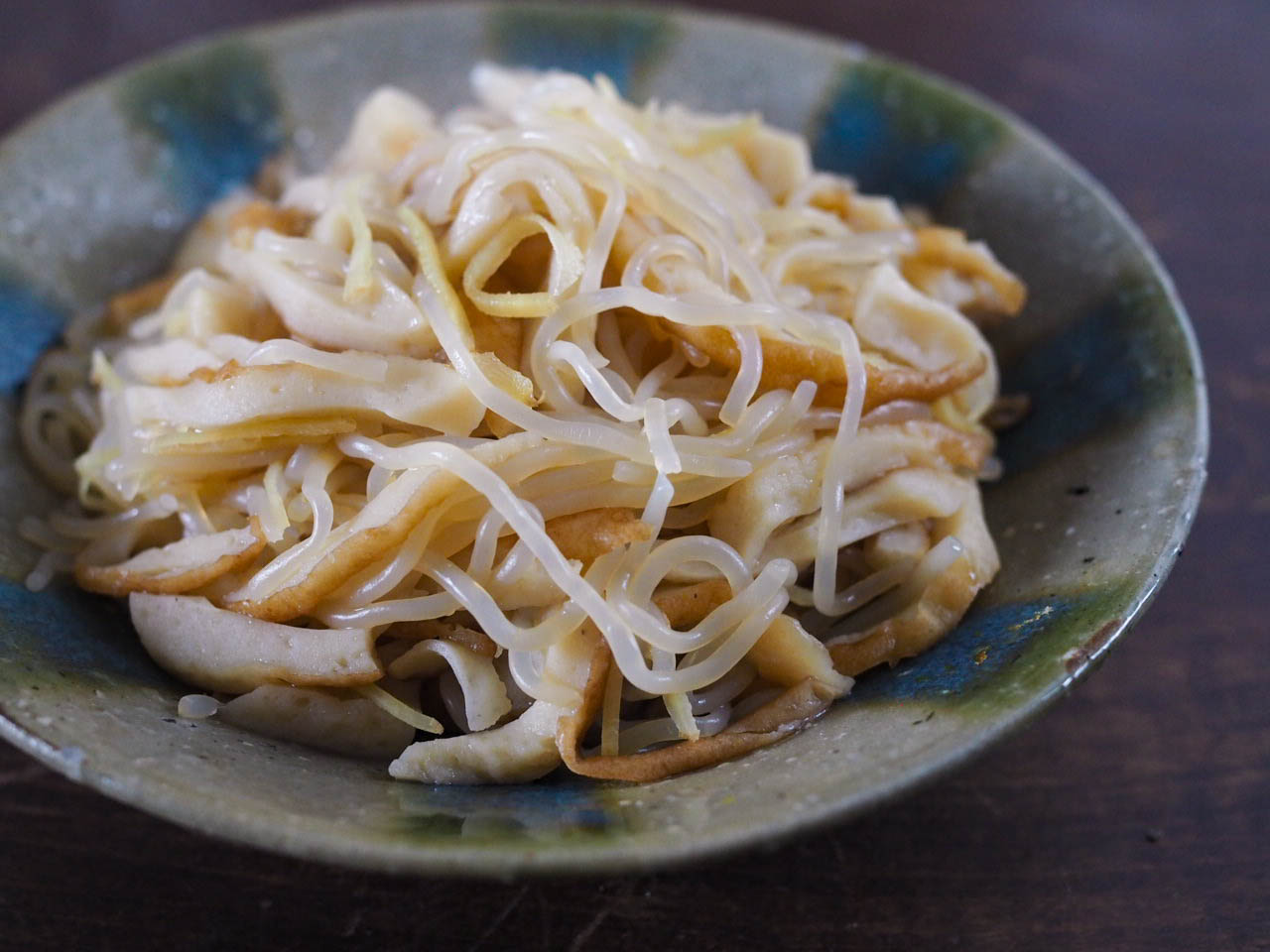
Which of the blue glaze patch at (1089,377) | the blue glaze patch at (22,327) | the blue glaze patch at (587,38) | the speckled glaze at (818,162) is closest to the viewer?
the speckled glaze at (818,162)

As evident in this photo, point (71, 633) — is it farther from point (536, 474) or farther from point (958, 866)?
point (958, 866)

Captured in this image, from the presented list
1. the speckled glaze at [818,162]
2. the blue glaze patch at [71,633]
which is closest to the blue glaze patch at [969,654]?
the speckled glaze at [818,162]

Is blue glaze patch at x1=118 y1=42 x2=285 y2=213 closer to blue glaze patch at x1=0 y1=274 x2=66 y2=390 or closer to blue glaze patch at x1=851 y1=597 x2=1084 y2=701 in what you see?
blue glaze patch at x1=0 y1=274 x2=66 y2=390

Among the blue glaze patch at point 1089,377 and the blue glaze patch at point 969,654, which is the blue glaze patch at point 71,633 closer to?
the blue glaze patch at point 969,654

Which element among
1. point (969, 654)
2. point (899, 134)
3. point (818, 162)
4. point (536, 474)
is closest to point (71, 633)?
point (536, 474)

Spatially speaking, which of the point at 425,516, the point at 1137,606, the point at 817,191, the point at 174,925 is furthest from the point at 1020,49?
Result: the point at 174,925

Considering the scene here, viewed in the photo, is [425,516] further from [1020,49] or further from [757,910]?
[1020,49]
